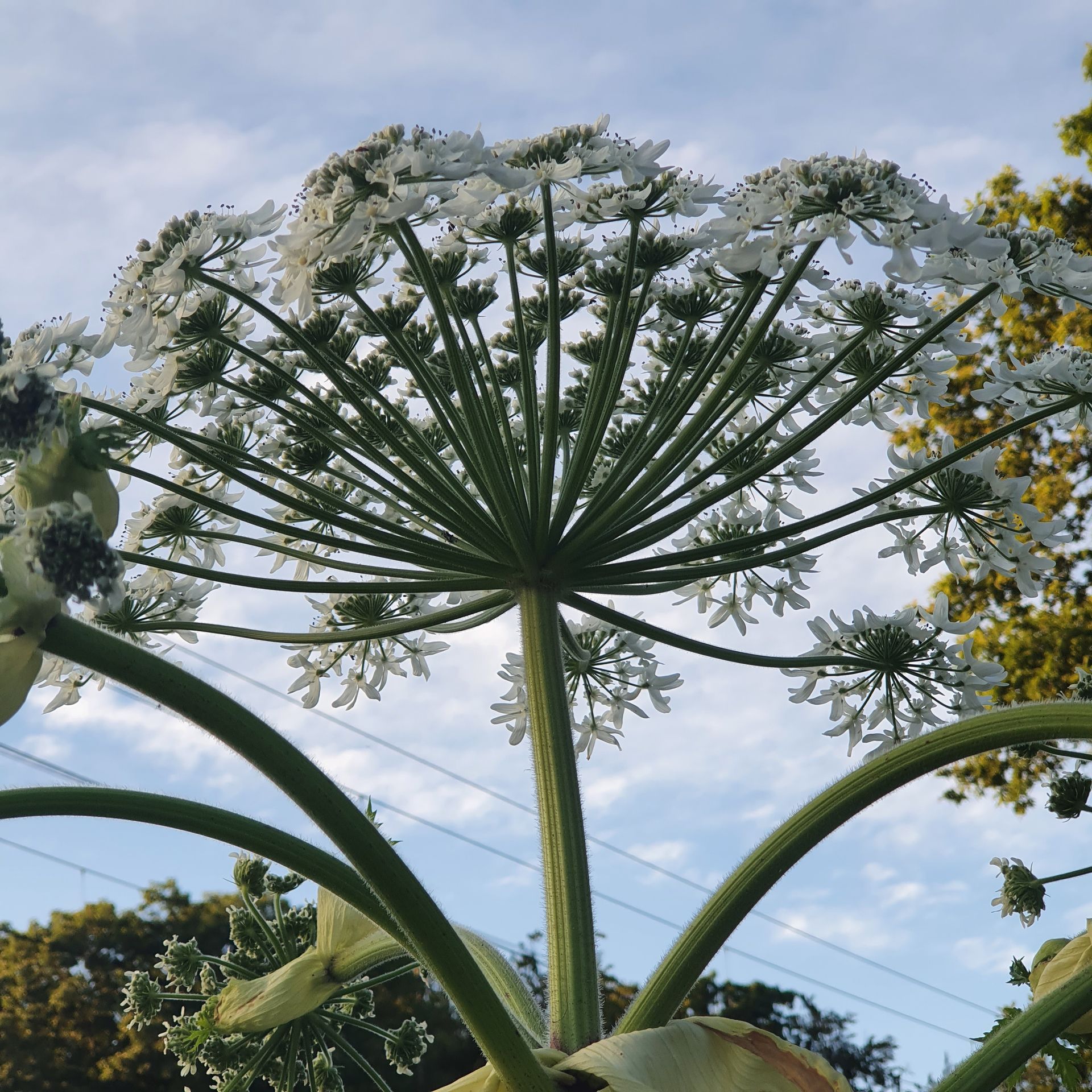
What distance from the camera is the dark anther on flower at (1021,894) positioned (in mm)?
3674

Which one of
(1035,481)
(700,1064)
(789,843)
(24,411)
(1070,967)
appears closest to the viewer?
(24,411)

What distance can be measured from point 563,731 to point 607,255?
199 centimetres

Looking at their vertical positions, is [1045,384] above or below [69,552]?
above

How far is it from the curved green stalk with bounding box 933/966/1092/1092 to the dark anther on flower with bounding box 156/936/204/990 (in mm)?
2865

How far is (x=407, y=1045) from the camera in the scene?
15.4ft

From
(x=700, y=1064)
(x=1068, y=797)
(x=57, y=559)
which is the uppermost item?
(x=1068, y=797)

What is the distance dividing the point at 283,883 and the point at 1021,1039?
9.86 ft

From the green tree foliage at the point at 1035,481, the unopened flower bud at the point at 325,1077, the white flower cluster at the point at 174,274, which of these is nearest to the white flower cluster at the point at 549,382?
the white flower cluster at the point at 174,274

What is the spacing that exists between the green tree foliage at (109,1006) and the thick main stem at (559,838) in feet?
62.6

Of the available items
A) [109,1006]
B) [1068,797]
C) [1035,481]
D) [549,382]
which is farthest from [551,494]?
[109,1006]

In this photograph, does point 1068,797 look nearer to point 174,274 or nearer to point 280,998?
point 280,998

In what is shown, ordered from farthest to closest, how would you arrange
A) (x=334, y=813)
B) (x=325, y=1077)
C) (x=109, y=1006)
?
(x=109, y=1006) < (x=325, y=1077) < (x=334, y=813)

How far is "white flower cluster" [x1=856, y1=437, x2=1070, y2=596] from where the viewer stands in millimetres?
4609

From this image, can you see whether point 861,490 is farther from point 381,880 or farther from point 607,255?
point 381,880
